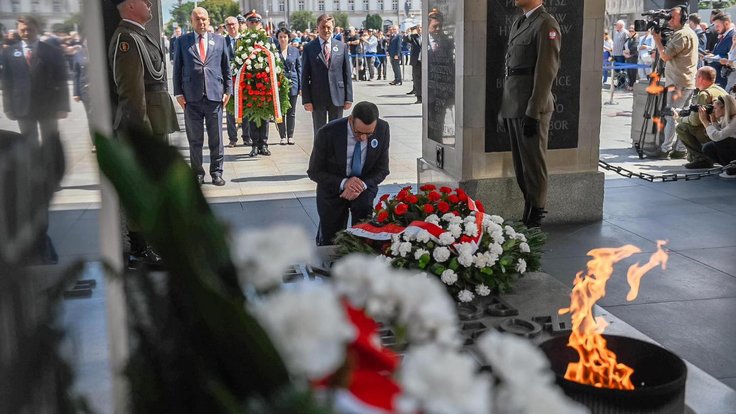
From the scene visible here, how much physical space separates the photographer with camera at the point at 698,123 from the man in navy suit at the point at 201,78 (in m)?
5.89

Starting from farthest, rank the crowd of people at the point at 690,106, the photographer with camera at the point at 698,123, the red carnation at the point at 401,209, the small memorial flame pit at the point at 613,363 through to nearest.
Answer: the photographer with camera at the point at 698,123
the crowd of people at the point at 690,106
the red carnation at the point at 401,209
the small memorial flame pit at the point at 613,363

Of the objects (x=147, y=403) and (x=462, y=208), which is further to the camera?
(x=462, y=208)

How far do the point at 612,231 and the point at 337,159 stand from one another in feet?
8.97

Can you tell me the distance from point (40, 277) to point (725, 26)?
18877 mm

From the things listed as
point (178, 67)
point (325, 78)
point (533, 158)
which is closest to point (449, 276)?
point (533, 158)

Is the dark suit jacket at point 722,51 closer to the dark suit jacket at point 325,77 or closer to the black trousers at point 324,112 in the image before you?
the dark suit jacket at point 325,77

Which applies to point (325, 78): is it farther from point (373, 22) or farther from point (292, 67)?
point (373, 22)

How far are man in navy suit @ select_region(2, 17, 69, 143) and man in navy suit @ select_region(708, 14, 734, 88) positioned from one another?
→ 57.0 ft

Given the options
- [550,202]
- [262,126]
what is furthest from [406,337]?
[262,126]

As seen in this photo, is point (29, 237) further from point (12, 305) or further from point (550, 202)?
point (550, 202)

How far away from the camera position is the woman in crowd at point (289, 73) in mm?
12914

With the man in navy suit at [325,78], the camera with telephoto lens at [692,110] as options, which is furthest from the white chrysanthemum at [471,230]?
the camera with telephoto lens at [692,110]

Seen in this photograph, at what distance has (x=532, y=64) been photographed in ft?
22.4

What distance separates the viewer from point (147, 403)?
27.0 inches
